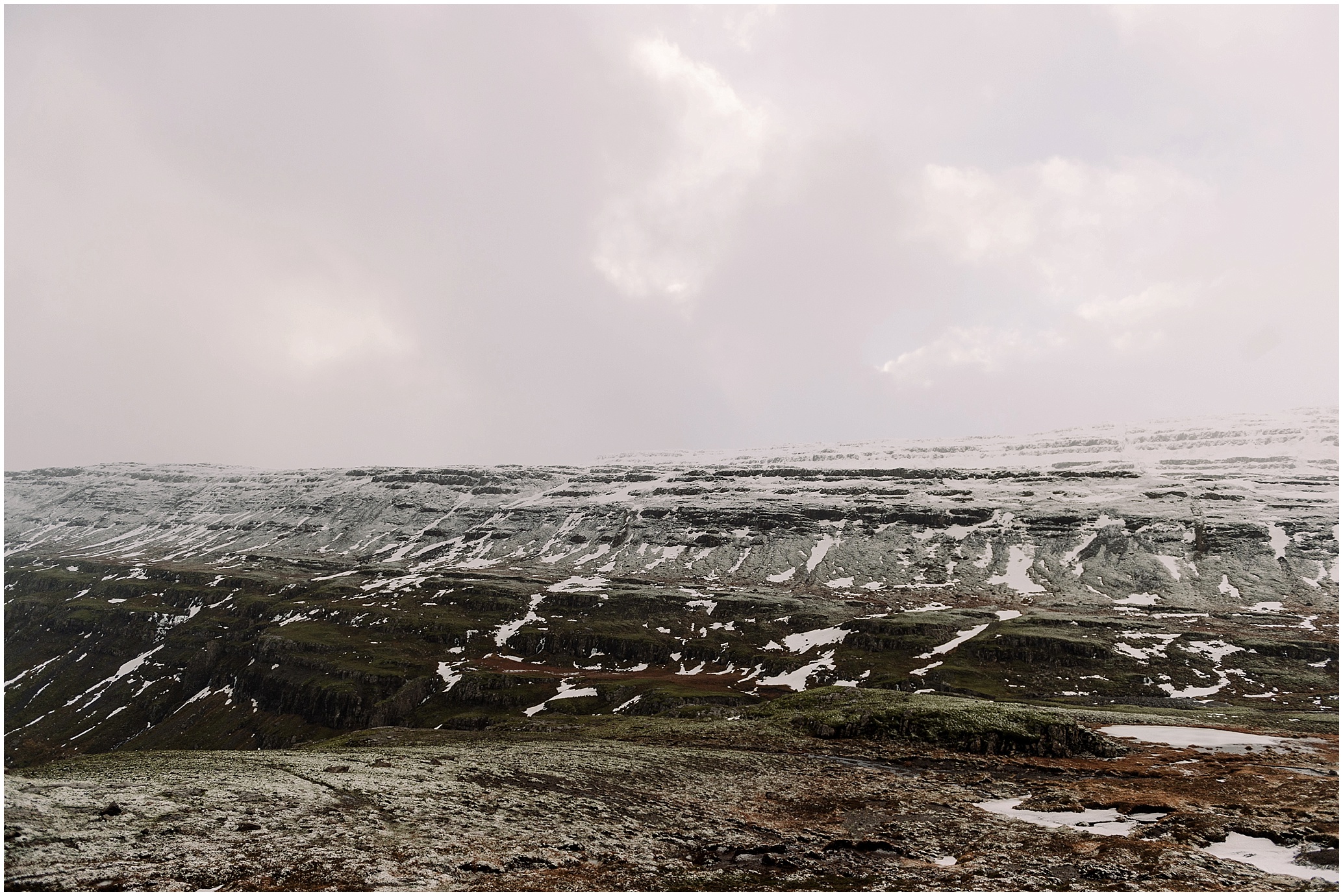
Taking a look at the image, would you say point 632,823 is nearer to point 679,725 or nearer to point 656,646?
point 679,725


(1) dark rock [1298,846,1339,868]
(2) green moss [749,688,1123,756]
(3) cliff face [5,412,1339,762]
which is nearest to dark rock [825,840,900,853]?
(1) dark rock [1298,846,1339,868]

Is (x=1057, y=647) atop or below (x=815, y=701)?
below

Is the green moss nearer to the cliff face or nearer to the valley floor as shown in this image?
the valley floor

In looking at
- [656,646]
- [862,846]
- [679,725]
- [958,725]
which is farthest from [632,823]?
[656,646]

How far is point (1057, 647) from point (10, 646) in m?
286

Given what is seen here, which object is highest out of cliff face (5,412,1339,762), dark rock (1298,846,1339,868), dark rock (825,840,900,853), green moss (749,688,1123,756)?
dark rock (1298,846,1339,868)

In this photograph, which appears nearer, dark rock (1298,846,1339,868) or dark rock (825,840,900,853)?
dark rock (1298,846,1339,868)

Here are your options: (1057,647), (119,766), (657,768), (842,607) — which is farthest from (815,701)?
(842,607)

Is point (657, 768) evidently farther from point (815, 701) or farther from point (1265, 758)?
point (1265, 758)

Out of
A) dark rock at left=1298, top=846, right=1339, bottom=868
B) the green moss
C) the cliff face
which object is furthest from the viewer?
the cliff face

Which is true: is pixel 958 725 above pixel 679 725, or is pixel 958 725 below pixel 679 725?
above

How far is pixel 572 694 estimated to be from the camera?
373 feet

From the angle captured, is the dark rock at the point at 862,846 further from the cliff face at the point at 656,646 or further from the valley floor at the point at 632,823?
the cliff face at the point at 656,646

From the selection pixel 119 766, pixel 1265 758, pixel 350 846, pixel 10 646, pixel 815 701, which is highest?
pixel 350 846
